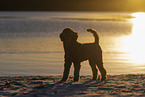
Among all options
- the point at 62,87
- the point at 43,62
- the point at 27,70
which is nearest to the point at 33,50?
the point at 43,62

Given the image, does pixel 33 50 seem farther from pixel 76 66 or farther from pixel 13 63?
pixel 76 66

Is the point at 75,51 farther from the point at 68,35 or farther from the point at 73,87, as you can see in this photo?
the point at 73,87

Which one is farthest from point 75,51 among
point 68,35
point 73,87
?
point 73,87

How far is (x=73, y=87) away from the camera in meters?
9.09

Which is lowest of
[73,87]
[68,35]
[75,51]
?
[73,87]

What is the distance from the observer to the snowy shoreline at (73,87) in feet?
27.3

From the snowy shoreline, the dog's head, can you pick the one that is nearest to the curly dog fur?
the dog's head

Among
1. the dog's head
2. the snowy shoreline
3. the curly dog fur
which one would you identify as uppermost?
the dog's head

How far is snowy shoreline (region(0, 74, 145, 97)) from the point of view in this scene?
8328 millimetres

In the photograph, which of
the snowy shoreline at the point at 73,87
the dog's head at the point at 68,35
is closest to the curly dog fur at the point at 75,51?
the dog's head at the point at 68,35

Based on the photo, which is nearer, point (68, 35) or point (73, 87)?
point (73, 87)

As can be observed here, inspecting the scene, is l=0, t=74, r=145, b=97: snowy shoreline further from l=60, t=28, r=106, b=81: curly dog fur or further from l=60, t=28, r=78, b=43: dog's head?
l=60, t=28, r=78, b=43: dog's head

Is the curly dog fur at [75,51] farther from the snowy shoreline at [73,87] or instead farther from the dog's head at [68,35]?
the snowy shoreline at [73,87]

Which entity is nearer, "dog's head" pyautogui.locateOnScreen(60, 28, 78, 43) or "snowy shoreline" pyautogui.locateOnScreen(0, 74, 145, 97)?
"snowy shoreline" pyautogui.locateOnScreen(0, 74, 145, 97)
